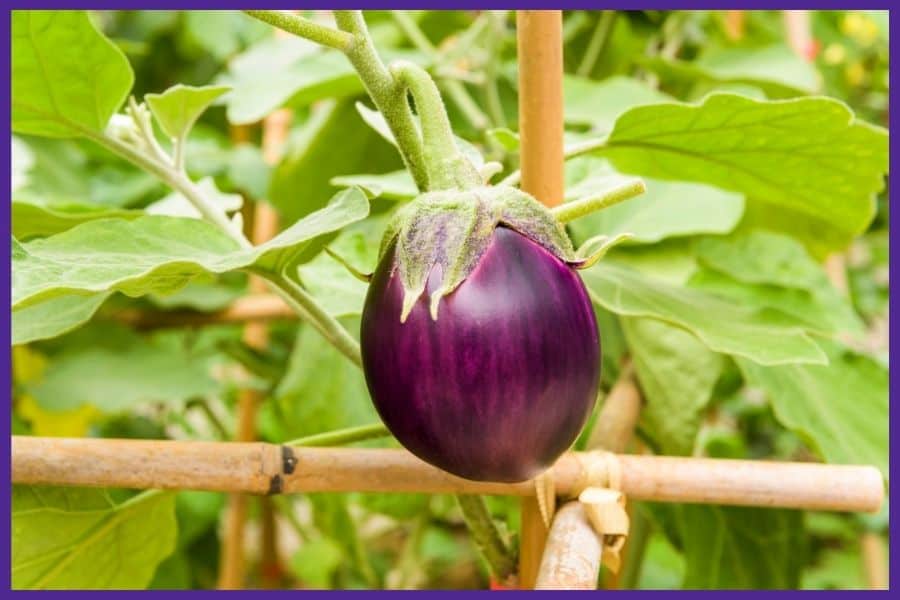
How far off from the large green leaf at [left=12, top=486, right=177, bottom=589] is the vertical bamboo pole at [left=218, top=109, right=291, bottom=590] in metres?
0.42

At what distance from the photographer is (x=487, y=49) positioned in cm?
83

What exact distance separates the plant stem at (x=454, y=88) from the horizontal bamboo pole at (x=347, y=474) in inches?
16.9

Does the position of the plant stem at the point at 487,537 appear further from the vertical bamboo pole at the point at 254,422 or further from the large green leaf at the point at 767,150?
the vertical bamboo pole at the point at 254,422

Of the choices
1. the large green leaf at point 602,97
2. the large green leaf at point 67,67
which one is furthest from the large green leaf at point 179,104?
the large green leaf at point 602,97

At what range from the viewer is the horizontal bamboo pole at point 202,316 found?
93 centimetres

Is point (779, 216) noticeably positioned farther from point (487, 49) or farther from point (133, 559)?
point (133, 559)

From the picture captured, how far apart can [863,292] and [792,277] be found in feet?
3.02

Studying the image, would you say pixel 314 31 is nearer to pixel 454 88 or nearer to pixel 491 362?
pixel 491 362

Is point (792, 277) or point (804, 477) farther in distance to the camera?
point (792, 277)

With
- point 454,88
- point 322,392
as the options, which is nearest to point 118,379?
point 322,392

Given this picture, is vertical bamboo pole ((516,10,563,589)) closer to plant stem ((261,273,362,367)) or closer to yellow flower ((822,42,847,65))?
plant stem ((261,273,362,367))

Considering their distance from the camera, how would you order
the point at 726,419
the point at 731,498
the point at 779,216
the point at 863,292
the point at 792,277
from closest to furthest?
the point at 731,498 → the point at 792,277 → the point at 779,216 → the point at 863,292 → the point at 726,419

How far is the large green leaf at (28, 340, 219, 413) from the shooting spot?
826 millimetres

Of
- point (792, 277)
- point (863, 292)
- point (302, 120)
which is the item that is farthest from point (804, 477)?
point (863, 292)
